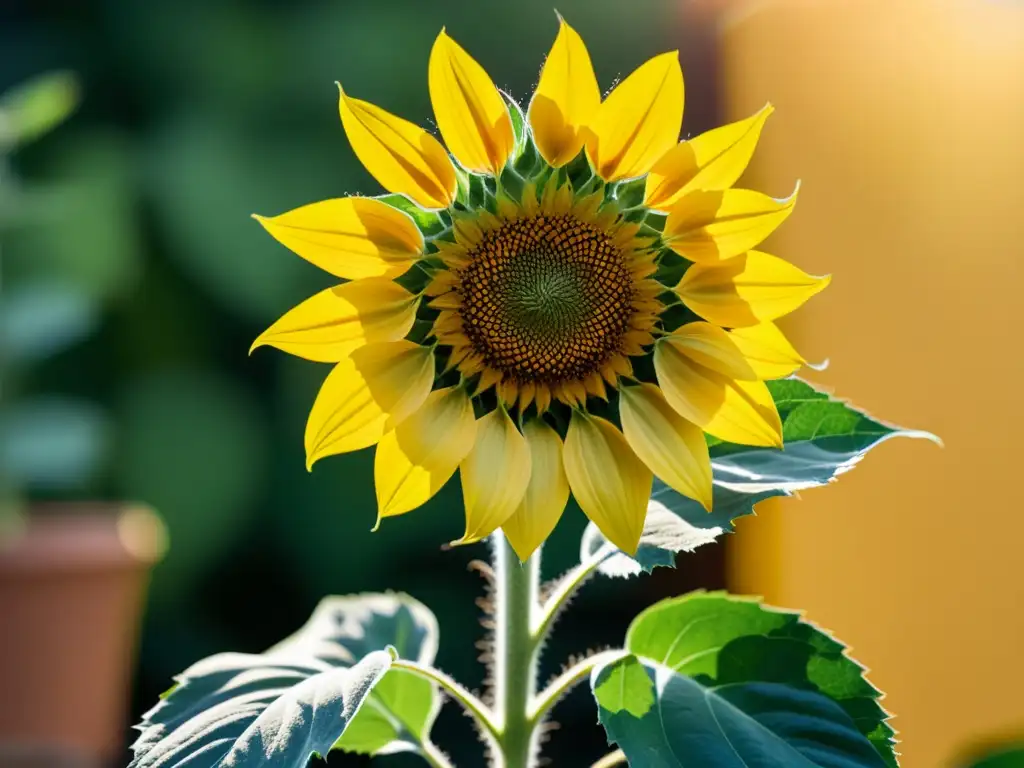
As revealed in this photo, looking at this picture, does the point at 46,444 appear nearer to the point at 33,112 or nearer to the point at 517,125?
the point at 33,112

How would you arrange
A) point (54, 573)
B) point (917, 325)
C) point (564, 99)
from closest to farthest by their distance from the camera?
point (564, 99)
point (54, 573)
point (917, 325)

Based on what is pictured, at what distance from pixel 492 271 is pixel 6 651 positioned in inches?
40.9

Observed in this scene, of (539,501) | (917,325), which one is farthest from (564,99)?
(917,325)

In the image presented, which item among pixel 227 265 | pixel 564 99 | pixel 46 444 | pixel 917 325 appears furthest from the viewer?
pixel 227 265

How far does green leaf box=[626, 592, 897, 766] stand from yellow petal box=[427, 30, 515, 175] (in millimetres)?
187

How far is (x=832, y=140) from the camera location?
1596mm

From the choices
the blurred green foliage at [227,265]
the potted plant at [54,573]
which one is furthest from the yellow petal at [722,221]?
the blurred green foliage at [227,265]

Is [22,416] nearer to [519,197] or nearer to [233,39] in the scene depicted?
[233,39]

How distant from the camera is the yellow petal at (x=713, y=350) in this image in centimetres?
36

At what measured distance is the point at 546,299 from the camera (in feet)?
1.32

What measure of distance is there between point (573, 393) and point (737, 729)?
0.43ft

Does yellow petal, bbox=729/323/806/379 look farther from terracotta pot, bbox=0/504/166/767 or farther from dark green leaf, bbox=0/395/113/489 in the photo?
dark green leaf, bbox=0/395/113/489

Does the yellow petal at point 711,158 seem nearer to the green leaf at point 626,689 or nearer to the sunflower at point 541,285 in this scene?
the sunflower at point 541,285

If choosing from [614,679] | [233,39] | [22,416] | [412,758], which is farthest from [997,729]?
[233,39]
